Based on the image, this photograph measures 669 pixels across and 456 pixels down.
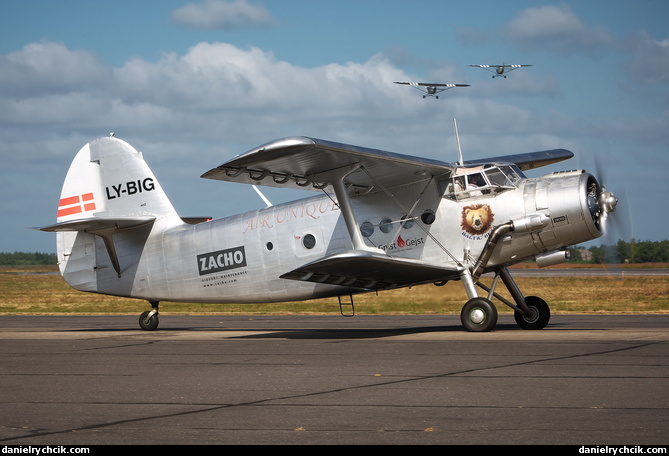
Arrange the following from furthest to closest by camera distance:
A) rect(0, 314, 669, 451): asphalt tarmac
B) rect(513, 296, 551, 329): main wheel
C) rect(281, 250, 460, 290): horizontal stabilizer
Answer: rect(513, 296, 551, 329): main wheel, rect(281, 250, 460, 290): horizontal stabilizer, rect(0, 314, 669, 451): asphalt tarmac

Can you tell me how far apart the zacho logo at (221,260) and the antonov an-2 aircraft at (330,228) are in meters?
0.03

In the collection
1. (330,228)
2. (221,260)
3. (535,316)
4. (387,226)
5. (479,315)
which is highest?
(330,228)

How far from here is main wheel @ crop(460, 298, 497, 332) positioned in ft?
50.1

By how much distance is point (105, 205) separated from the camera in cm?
2041

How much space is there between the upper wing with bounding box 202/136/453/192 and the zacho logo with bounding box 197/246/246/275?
237 cm

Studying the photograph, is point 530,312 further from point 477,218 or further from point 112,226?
point 112,226

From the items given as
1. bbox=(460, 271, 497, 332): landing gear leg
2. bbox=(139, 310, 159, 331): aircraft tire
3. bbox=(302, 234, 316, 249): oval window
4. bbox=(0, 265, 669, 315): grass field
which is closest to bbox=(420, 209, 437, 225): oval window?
bbox=(460, 271, 497, 332): landing gear leg

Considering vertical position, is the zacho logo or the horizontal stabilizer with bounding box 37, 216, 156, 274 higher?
the horizontal stabilizer with bounding box 37, 216, 156, 274

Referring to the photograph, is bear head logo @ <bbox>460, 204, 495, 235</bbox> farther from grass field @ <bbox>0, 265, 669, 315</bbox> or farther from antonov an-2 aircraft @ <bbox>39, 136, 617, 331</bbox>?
grass field @ <bbox>0, 265, 669, 315</bbox>

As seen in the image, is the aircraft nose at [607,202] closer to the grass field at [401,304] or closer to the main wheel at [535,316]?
the main wheel at [535,316]

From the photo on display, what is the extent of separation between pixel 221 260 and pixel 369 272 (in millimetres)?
4389

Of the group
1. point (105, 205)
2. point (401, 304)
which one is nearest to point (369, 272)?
point (105, 205)

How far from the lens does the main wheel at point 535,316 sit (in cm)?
1692
